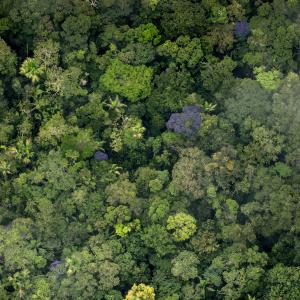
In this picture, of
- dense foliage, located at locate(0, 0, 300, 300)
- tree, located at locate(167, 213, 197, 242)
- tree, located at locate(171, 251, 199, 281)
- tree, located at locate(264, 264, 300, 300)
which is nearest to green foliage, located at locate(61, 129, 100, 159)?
dense foliage, located at locate(0, 0, 300, 300)

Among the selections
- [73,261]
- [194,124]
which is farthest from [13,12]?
[73,261]

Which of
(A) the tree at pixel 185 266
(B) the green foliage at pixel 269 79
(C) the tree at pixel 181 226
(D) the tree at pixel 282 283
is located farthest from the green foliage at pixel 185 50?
(D) the tree at pixel 282 283

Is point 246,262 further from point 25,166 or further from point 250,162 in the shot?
point 25,166

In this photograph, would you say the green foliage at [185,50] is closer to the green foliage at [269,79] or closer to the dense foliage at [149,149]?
the dense foliage at [149,149]

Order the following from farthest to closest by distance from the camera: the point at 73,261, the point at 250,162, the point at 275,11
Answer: the point at 275,11 → the point at 250,162 → the point at 73,261

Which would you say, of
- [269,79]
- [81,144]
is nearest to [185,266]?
[81,144]

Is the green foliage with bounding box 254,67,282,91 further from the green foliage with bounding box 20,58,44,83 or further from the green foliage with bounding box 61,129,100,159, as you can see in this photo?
the green foliage with bounding box 20,58,44,83
